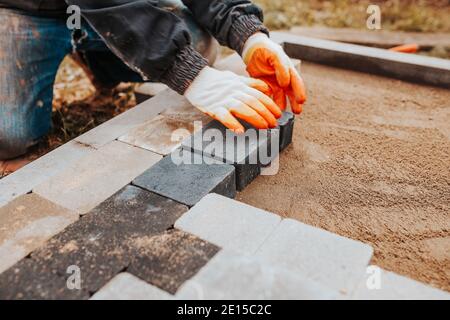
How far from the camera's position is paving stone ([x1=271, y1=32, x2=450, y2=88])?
2.74 metres

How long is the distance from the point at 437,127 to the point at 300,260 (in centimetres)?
145

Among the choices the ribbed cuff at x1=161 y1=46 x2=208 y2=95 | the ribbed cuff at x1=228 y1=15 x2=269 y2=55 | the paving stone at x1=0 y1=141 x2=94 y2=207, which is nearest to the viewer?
the paving stone at x1=0 y1=141 x2=94 y2=207

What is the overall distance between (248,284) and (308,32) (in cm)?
333

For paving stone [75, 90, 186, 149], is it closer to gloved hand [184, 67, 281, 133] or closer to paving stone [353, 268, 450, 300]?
gloved hand [184, 67, 281, 133]

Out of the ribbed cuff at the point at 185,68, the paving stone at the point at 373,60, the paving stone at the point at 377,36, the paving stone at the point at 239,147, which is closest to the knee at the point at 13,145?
the ribbed cuff at the point at 185,68

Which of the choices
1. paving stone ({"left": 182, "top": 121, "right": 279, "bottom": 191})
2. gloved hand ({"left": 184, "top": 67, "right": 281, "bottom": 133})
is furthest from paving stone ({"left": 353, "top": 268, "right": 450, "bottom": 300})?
gloved hand ({"left": 184, "top": 67, "right": 281, "bottom": 133})

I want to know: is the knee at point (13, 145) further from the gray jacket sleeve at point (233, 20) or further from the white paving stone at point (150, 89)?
the gray jacket sleeve at point (233, 20)

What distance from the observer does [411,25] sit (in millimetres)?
4199

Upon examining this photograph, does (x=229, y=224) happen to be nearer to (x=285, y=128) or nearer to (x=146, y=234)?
(x=146, y=234)

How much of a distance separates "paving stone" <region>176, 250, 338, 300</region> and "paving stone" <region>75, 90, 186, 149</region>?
1.05 metres

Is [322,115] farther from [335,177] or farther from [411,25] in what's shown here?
[411,25]

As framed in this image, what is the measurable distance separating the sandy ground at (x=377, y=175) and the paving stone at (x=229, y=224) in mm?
322

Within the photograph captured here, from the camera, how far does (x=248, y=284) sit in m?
1.23
